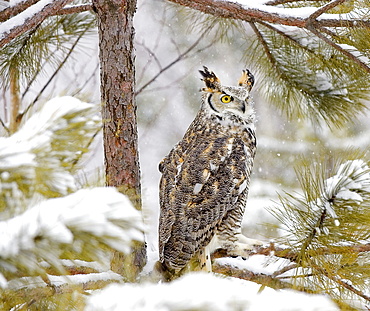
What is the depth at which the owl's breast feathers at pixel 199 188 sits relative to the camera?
1.84 m

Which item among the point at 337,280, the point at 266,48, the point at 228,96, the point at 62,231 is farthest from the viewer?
the point at 266,48

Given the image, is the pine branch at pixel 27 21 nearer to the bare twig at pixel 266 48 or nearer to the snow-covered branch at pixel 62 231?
the snow-covered branch at pixel 62 231

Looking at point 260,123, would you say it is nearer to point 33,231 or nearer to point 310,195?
point 310,195

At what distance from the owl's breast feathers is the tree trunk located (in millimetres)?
260

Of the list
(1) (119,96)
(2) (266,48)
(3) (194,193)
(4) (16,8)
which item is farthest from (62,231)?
(2) (266,48)

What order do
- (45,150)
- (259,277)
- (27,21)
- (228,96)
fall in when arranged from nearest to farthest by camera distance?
(45,150)
(27,21)
(259,277)
(228,96)

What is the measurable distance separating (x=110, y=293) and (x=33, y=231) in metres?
0.12

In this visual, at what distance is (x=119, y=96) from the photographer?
1.56m

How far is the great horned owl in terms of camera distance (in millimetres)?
1852

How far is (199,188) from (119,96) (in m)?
0.51

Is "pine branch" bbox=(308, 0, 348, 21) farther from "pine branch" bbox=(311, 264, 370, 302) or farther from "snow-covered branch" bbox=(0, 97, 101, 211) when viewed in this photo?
"snow-covered branch" bbox=(0, 97, 101, 211)

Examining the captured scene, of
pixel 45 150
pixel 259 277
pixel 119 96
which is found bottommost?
pixel 259 277

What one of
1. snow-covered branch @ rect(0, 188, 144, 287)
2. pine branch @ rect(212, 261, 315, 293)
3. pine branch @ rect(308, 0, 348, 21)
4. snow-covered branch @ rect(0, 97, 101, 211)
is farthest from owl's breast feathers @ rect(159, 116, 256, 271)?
snow-covered branch @ rect(0, 188, 144, 287)

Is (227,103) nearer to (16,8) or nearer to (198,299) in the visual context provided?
(16,8)
